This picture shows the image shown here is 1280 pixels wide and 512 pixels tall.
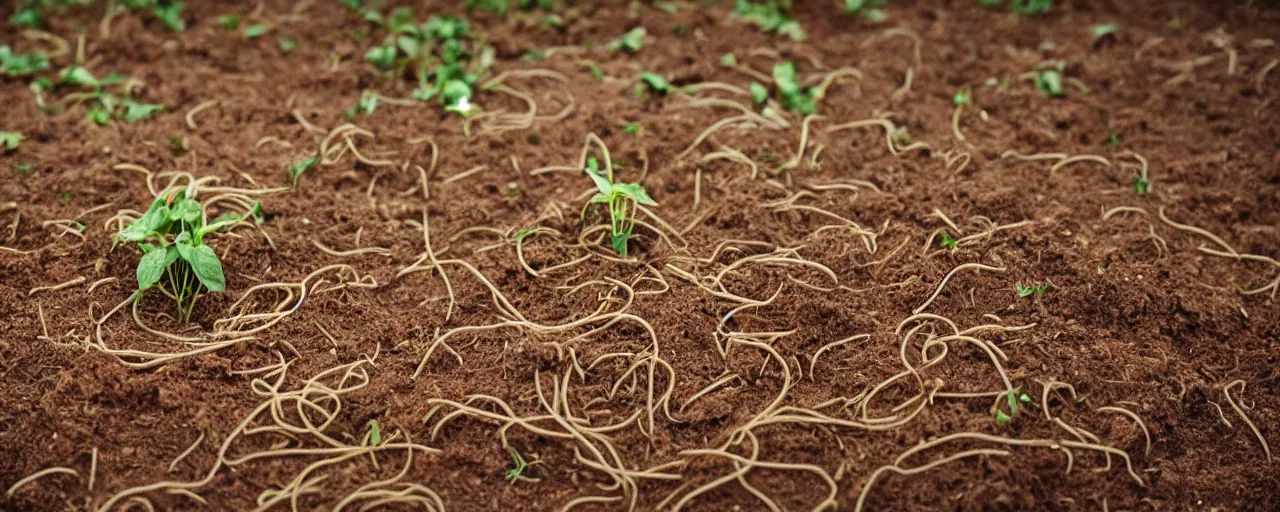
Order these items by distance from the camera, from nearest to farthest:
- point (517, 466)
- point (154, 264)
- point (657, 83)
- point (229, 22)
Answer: point (517, 466) → point (154, 264) → point (657, 83) → point (229, 22)

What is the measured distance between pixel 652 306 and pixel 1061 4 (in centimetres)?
254

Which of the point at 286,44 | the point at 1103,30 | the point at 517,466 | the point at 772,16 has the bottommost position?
the point at 517,466

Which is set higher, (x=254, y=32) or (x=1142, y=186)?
(x=1142, y=186)

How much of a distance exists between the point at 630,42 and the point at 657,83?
341mm

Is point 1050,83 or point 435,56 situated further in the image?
point 435,56

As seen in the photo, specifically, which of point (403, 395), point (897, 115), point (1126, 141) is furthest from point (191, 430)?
point (1126, 141)

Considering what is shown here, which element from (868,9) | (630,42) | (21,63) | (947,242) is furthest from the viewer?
(868,9)

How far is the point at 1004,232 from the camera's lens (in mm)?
3211

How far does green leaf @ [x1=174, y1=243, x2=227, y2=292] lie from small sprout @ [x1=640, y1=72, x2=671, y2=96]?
1694 mm

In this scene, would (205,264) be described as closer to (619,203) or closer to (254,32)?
(619,203)

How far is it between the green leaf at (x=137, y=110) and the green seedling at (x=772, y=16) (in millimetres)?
2305

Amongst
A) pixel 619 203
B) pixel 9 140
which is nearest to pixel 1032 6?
pixel 619 203

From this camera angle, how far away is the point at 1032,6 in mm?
4336

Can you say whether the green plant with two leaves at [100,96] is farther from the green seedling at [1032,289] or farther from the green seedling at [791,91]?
the green seedling at [1032,289]
